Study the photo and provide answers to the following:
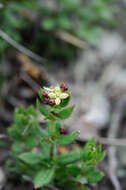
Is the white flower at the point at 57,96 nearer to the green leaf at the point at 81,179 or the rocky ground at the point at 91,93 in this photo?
the green leaf at the point at 81,179

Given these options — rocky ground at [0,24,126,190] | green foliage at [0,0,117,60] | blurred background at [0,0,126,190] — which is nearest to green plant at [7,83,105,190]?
rocky ground at [0,24,126,190]

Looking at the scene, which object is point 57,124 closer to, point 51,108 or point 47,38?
point 51,108

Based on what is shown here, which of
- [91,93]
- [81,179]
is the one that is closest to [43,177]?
[81,179]

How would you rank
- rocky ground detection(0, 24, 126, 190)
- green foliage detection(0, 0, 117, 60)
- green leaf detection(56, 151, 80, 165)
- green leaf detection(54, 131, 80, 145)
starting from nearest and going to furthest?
green leaf detection(54, 131, 80, 145) < green leaf detection(56, 151, 80, 165) < rocky ground detection(0, 24, 126, 190) < green foliage detection(0, 0, 117, 60)

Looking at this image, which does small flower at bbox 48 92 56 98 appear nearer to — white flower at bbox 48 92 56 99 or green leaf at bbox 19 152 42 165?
white flower at bbox 48 92 56 99

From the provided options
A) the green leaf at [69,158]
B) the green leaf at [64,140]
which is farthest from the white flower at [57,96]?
the green leaf at [69,158]

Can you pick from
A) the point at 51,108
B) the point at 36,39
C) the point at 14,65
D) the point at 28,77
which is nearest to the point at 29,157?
the point at 51,108
